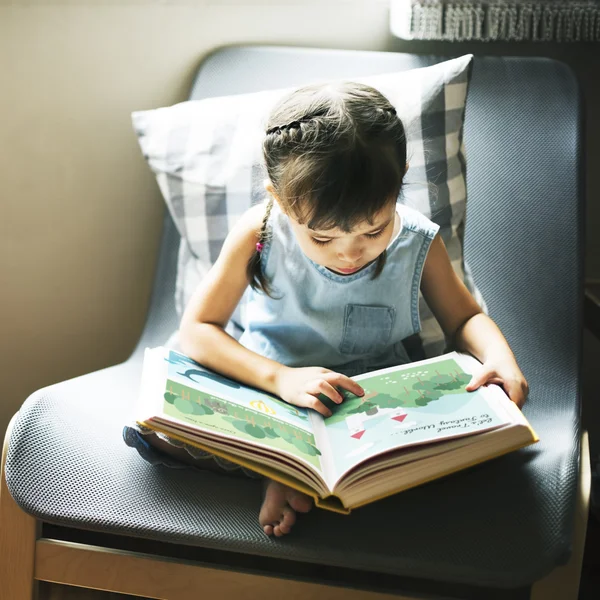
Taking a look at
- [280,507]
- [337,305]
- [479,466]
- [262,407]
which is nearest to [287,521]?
[280,507]

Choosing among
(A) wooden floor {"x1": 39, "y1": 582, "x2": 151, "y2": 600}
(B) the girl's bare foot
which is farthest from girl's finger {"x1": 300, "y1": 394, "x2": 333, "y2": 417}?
(A) wooden floor {"x1": 39, "y1": 582, "x2": 151, "y2": 600}

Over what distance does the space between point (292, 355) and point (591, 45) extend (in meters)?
0.83

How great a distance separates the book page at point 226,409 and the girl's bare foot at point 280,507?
6 centimetres

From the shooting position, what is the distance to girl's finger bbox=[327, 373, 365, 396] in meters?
0.95

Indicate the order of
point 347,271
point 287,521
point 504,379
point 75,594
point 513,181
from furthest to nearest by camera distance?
point 513,181 < point 75,594 < point 347,271 < point 504,379 < point 287,521

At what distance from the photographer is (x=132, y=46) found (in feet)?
4.72

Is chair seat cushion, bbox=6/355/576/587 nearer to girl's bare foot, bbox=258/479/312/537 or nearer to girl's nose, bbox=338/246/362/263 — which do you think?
girl's bare foot, bbox=258/479/312/537

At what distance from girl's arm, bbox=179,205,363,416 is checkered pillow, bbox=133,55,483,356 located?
16 cm

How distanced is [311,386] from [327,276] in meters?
0.19

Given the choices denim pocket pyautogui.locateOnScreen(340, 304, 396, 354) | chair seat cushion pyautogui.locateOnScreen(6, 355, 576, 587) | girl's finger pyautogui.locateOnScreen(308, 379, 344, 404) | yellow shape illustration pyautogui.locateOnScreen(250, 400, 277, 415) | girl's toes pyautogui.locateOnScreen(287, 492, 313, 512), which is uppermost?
girl's finger pyautogui.locateOnScreen(308, 379, 344, 404)

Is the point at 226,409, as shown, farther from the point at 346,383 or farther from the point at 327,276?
the point at 327,276

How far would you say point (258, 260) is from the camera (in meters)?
1.10

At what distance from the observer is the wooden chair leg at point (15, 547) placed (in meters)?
0.95

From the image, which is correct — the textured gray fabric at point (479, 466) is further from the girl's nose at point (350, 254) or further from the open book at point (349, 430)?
the girl's nose at point (350, 254)
